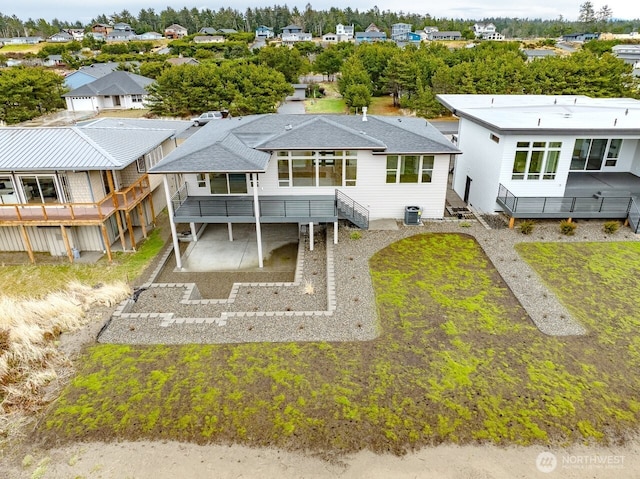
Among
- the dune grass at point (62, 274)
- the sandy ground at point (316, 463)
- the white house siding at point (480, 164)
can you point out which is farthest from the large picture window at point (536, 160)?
the dune grass at point (62, 274)

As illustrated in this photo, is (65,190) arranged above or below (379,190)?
above

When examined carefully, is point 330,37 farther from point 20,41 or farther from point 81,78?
point 20,41

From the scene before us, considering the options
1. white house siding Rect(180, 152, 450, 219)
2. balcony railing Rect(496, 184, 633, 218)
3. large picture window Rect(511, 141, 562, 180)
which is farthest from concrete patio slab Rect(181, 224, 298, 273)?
large picture window Rect(511, 141, 562, 180)

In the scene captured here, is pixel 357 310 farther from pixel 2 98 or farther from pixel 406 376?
pixel 2 98

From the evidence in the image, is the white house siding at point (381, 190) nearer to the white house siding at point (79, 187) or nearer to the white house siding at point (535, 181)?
the white house siding at point (535, 181)

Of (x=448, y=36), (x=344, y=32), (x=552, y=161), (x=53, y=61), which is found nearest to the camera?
(x=552, y=161)

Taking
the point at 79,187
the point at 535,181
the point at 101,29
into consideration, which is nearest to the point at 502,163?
the point at 535,181
